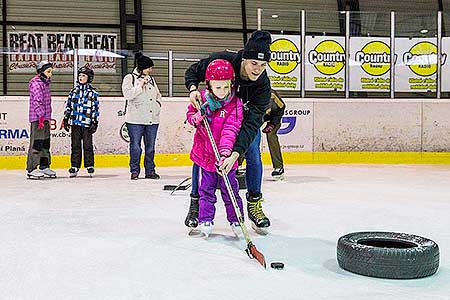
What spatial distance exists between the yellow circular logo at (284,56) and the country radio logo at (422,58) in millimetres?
1549

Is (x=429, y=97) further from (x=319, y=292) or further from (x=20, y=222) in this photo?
(x=319, y=292)

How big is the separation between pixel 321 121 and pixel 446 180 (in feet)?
7.74

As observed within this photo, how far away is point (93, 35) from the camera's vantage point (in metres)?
11.6

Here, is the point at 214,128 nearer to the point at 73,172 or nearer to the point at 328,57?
the point at 73,172

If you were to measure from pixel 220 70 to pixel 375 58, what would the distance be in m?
6.22

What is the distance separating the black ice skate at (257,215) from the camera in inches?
129

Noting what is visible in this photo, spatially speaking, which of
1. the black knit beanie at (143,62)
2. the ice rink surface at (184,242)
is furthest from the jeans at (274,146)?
the black knit beanie at (143,62)

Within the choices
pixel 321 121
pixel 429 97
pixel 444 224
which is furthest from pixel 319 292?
pixel 429 97

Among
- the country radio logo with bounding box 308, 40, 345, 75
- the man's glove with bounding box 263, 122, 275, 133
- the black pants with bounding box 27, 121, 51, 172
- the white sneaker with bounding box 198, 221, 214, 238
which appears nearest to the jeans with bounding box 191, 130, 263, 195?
the white sneaker with bounding box 198, 221, 214, 238

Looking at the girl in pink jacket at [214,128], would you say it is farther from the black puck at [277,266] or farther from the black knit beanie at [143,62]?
the black knit beanie at [143,62]

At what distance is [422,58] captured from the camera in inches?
347

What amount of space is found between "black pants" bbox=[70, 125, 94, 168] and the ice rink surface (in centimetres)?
60

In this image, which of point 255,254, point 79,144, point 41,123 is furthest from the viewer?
point 79,144

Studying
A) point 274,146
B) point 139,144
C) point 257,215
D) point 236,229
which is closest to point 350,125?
point 274,146
